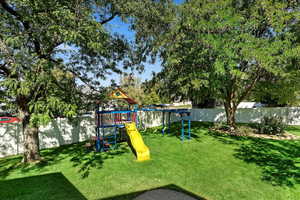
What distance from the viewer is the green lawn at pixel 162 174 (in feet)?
11.6

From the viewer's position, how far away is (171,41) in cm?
738

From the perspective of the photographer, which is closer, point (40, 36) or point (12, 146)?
Answer: point (40, 36)

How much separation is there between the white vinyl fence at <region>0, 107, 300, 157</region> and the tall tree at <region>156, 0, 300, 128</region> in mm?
5407

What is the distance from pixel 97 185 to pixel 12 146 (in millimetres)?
5186

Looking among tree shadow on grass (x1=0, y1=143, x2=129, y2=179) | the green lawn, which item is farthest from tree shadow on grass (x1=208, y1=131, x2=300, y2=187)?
tree shadow on grass (x1=0, y1=143, x2=129, y2=179)

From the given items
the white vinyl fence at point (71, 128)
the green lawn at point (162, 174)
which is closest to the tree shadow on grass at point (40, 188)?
the green lawn at point (162, 174)

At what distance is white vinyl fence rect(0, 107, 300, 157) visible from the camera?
21.7 ft

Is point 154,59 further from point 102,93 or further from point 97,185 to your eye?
point 97,185

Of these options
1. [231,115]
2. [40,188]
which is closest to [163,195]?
[40,188]

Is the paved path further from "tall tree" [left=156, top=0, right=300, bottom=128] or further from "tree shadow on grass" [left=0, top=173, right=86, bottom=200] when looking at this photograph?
"tall tree" [left=156, top=0, right=300, bottom=128]

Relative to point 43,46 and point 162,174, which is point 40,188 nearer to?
point 162,174

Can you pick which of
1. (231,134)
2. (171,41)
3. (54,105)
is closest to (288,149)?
(231,134)

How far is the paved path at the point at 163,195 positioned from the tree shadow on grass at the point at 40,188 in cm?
129

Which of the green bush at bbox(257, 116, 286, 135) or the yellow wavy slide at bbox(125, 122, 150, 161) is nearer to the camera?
the yellow wavy slide at bbox(125, 122, 150, 161)
